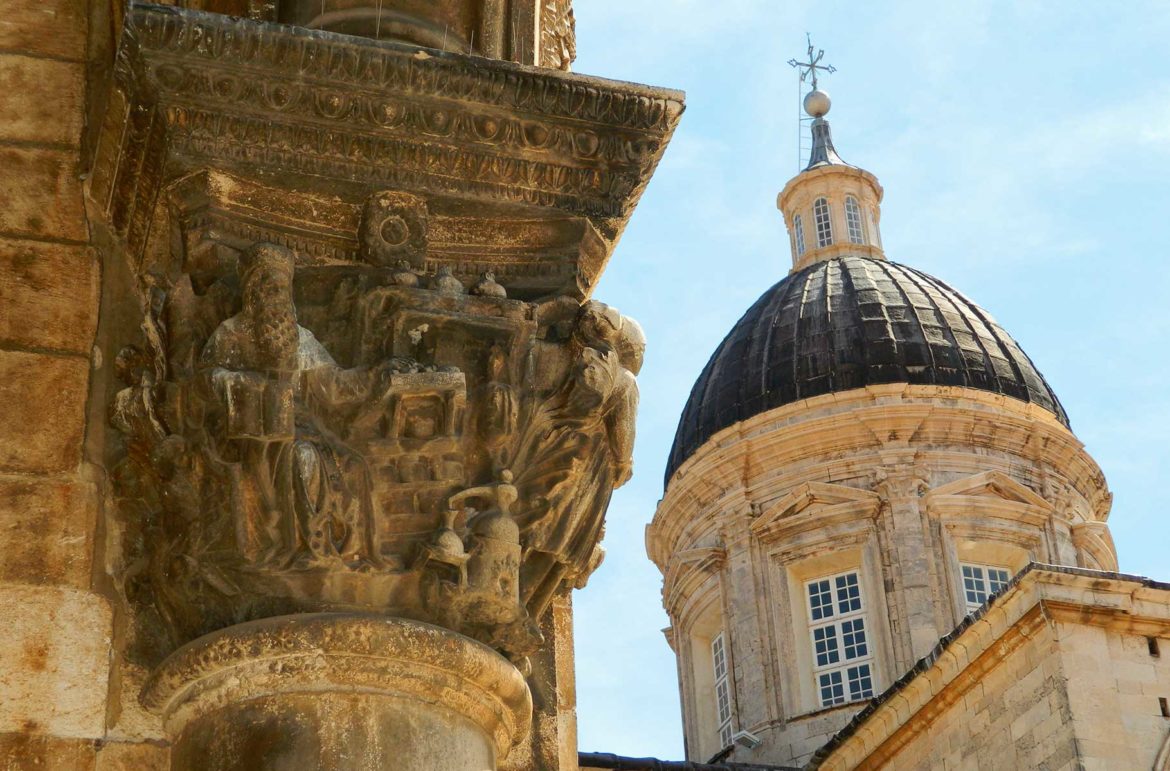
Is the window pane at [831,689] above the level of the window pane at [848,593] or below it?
below

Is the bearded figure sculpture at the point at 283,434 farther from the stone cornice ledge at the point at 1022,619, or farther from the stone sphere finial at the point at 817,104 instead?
the stone sphere finial at the point at 817,104

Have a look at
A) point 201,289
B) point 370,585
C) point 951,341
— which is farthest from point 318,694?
point 951,341

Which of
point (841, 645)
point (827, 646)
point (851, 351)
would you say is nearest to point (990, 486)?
point (851, 351)

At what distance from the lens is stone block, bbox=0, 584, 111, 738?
418cm

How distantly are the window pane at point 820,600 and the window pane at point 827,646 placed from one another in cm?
33

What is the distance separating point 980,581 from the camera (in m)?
32.8

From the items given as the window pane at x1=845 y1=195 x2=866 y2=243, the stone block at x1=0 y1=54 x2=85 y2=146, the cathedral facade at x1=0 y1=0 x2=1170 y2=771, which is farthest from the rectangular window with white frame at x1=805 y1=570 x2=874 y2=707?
the stone block at x1=0 y1=54 x2=85 y2=146

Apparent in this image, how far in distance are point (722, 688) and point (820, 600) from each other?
2.33m

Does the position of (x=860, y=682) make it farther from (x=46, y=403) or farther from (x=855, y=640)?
(x=46, y=403)

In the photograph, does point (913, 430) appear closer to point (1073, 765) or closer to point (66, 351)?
point (1073, 765)

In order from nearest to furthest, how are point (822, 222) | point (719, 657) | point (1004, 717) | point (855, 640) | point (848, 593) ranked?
1. point (1004, 717)
2. point (855, 640)
3. point (848, 593)
4. point (719, 657)
5. point (822, 222)

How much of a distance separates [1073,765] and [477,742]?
1563cm

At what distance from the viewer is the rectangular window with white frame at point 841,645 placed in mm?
31625

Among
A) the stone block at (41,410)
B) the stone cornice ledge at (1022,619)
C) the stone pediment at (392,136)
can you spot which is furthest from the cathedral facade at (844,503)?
the stone block at (41,410)
